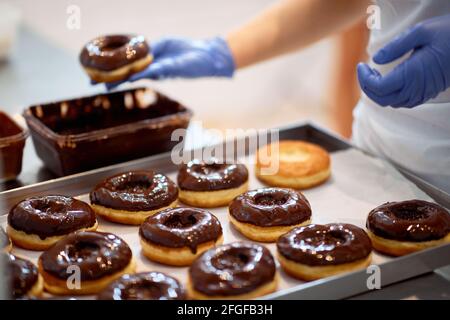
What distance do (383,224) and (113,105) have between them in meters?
1.29

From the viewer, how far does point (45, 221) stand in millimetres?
1946

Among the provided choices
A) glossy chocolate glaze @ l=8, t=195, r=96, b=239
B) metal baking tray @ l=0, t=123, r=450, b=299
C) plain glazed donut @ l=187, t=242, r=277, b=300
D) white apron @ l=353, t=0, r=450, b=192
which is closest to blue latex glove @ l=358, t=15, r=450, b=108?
white apron @ l=353, t=0, r=450, b=192

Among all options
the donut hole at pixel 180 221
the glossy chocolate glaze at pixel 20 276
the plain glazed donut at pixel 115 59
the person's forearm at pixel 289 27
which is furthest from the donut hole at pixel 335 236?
the person's forearm at pixel 289 27

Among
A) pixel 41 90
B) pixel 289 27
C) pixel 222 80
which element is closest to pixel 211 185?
pixel 289 27

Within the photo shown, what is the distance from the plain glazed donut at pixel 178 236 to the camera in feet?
6.16

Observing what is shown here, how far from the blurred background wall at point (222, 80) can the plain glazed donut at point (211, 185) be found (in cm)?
304

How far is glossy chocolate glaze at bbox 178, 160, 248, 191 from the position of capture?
7.41 ft

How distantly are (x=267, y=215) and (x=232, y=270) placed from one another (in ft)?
1.31

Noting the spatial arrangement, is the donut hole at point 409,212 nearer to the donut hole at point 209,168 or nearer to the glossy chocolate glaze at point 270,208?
the glossy chocolate glaze at point 270,208

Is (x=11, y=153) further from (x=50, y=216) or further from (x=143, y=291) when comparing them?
(x=143, y=291)

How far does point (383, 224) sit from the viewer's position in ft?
6.32

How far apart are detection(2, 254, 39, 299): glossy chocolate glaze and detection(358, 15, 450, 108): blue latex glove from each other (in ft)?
3.81

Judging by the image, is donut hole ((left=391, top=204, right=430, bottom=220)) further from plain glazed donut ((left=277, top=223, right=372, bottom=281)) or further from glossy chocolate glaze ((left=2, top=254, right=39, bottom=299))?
glossy chocolate glaze ((left=2, top=254, right=39, bottom=299))

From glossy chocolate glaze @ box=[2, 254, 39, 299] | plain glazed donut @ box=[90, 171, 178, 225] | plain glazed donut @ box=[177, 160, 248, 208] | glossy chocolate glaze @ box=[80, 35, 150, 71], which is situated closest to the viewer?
glossy chocolate glaze @ box=[2, 254, 39, 299]
